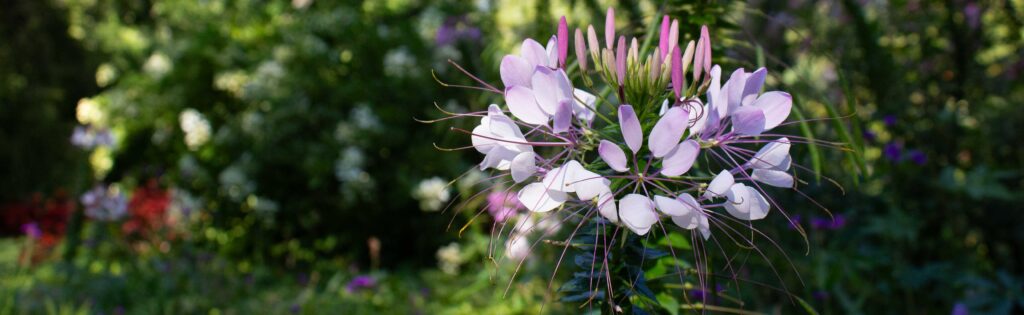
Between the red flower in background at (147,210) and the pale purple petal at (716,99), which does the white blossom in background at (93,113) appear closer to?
the red flower in background at (147,210)

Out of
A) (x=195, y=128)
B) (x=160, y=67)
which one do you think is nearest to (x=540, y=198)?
(x=195, y=128)

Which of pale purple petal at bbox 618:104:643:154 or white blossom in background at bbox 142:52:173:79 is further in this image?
white blossom in background at bbox 142:52:173:79

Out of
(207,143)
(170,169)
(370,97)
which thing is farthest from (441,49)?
(170,169)

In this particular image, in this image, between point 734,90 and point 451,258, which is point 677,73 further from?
point 451,258

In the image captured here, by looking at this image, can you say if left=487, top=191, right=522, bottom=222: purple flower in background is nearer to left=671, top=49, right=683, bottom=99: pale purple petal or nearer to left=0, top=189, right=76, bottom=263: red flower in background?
left=671, top=49, right=683, bottom=99: pale purple petal

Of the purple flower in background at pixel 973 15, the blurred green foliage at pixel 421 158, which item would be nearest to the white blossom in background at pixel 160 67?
the blurred green foliage at pixel 421 158

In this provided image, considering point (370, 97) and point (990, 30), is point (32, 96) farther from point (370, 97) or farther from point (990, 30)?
point (990, 30)

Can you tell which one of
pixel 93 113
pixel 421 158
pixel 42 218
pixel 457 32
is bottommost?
pixel 421 158

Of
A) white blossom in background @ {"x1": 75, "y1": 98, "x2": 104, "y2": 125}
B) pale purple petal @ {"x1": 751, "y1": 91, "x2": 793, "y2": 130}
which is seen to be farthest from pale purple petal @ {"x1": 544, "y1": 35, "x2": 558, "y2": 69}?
white blossom in background @ {"x1": 75, "y1": 98, "x2": 104, "y2": 125}
